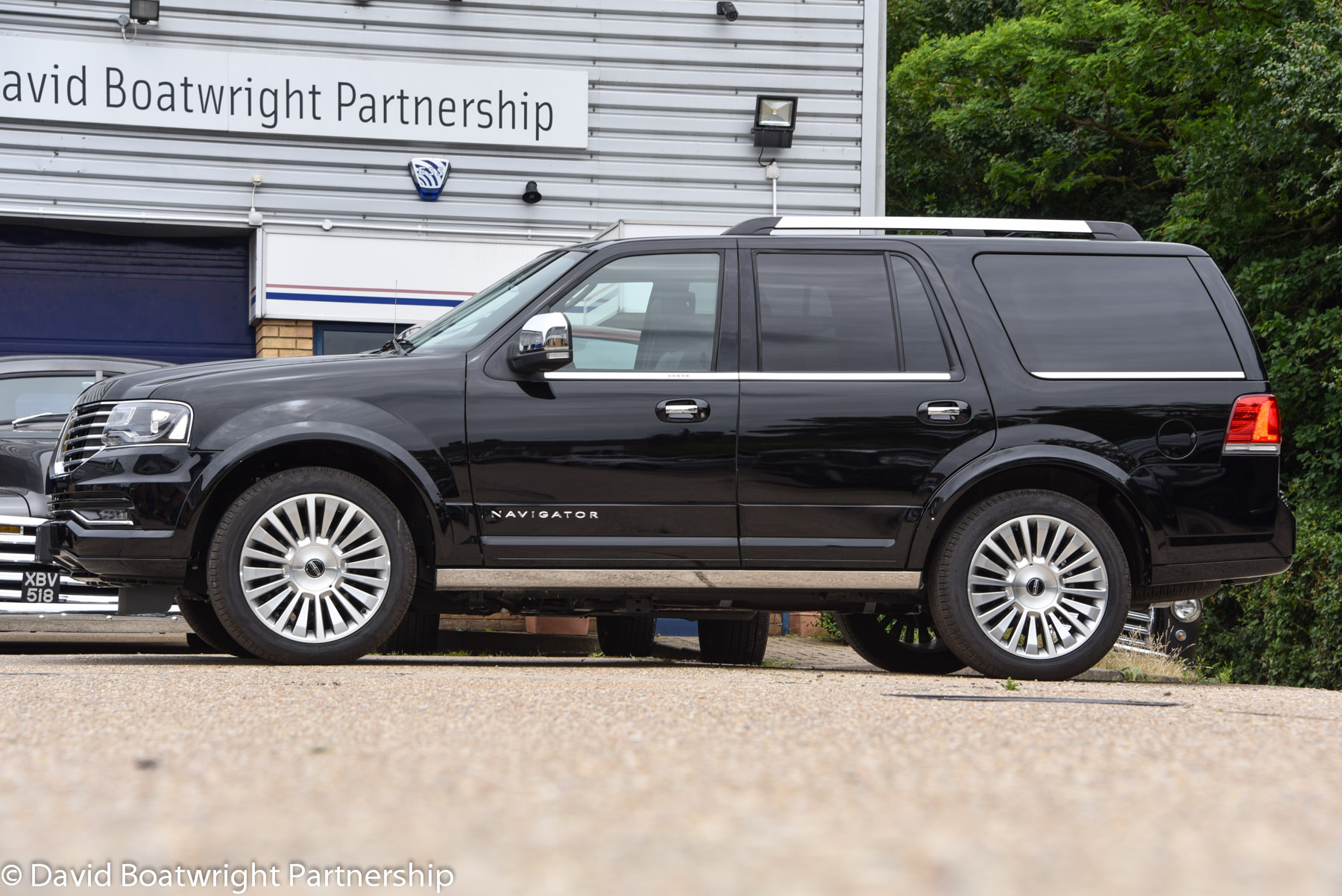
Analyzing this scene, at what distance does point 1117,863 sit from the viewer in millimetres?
2473

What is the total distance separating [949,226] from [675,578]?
2.05 meters

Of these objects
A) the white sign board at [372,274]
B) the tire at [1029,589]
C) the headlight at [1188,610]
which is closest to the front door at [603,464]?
the tire at [1029,589]

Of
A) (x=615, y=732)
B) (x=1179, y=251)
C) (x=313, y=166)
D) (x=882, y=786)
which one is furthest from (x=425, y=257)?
(x=882, y=786)

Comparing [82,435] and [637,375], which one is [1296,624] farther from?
[82,435]

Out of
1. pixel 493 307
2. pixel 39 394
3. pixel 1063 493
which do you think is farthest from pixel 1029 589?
pixel 39 394

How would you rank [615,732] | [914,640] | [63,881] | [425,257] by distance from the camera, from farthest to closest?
[425,257], [914,640], [615,732], [63,881]

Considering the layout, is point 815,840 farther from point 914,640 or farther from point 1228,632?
point 1228,632

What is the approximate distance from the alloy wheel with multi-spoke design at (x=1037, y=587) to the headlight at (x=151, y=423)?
11.1 ft

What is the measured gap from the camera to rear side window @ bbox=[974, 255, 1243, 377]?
680 cm

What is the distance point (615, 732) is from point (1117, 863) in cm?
176

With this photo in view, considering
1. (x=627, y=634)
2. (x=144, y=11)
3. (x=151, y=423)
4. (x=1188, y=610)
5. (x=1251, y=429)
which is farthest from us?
(x=1188, y=610)

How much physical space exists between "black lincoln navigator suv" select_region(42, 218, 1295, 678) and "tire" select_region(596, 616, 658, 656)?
91.7 inches

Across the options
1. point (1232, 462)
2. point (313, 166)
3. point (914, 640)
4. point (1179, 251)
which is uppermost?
point (313, 166)

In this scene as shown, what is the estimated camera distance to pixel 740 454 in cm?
655
